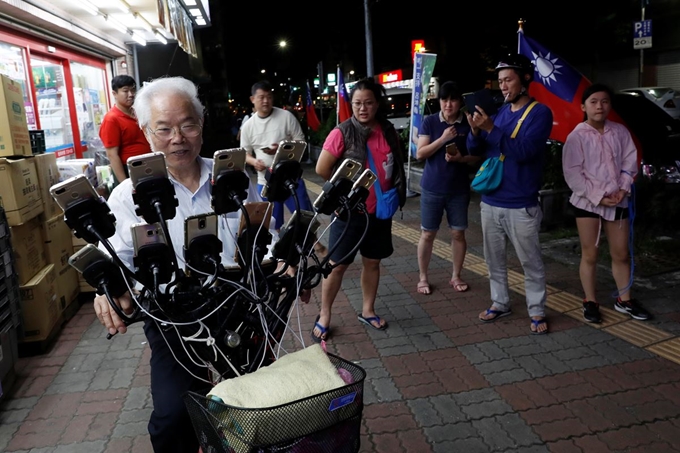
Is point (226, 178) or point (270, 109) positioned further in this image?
point (270, 109)

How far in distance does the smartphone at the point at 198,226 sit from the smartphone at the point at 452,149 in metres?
3.21

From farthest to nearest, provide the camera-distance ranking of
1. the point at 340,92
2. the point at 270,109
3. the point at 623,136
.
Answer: the point at 340,92 → the point at 270,109 → the point at 623,136

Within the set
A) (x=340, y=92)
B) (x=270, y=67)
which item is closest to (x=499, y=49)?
(x=340, y=92)

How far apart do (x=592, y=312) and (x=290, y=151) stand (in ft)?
11.2

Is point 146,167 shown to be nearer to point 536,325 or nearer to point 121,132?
point 536,325

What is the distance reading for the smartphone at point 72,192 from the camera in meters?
1.46

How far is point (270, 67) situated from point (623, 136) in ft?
194

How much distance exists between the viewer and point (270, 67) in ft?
195

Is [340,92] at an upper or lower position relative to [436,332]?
upper

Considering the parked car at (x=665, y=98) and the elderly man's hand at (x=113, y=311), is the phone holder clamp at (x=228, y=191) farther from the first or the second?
the parked car at (x=665, y=98)

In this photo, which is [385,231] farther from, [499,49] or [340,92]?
[499,49]

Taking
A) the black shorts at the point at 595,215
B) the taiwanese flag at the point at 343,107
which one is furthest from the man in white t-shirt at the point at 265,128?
the taiwanese flag at the point at 343,107

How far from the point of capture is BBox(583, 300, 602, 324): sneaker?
13.7 feet

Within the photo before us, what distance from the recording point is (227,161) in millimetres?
1656
